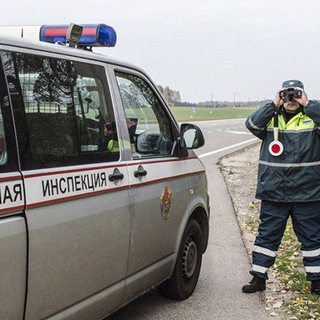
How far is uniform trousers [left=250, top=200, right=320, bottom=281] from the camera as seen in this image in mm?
5051

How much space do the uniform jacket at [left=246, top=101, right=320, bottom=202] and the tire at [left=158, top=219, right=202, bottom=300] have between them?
762mm

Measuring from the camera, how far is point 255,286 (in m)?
5.25

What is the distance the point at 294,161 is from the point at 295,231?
69 cm

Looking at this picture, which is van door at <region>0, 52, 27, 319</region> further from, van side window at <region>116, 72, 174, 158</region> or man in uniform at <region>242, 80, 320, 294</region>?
man in uniform at <region>242, 80, 320, 294</region>

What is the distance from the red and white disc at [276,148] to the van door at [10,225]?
2.88 meters

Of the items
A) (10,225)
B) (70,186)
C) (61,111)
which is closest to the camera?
(10,225)

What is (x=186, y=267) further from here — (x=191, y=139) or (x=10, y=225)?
(x=10, y=225)

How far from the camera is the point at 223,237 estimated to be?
7.55 m

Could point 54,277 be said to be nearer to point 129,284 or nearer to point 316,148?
point 129,284

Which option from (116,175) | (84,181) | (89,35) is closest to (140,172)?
(116,175)

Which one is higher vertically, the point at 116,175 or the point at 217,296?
the point at 116,175

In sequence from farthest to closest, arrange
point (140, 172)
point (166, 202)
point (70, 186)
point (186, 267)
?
1. point (186, 267)
2. point (166, 202)
3. point (140, 172)
4. point (70, 186)

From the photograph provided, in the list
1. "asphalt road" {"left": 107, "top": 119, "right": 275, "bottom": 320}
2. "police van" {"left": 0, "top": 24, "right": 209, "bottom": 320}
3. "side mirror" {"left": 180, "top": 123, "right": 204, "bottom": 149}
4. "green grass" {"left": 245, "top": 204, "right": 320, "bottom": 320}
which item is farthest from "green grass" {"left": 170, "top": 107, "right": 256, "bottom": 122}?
"police van" {"left": 0, "top": 24, "right": 209, "bottom": 320}

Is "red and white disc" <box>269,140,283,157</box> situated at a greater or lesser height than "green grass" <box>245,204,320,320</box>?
greater
